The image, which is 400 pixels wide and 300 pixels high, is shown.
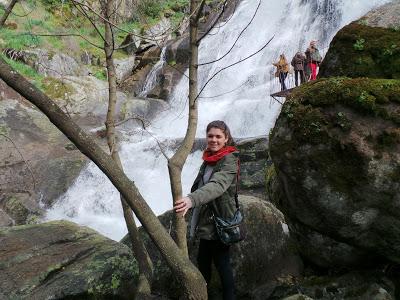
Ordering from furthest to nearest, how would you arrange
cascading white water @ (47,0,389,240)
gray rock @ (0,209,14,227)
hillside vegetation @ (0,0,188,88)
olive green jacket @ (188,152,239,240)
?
hillside vegetation @ (0,0,188,88)
cascading white water @ (47,0,389,240)
gray rock @ (0,209,14,227)
olive green jacket @ (188,152,239,240)

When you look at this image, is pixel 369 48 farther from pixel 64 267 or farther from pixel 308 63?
pixel 308 63

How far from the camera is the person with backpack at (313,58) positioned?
11.4 m

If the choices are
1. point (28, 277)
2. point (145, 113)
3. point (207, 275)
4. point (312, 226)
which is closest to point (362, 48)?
point (312, 226)

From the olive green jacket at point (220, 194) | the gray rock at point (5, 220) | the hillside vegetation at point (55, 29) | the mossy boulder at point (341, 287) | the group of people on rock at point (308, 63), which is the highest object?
the hillside vegetation at point (55, 29)

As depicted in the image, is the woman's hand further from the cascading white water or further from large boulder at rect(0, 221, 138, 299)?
the cascading white water

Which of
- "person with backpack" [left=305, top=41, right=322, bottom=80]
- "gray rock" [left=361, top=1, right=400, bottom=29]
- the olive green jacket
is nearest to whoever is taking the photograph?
the olive green jacket

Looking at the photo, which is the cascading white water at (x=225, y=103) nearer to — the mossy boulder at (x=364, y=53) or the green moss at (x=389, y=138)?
the mossy boulder at (x=364, y=53)

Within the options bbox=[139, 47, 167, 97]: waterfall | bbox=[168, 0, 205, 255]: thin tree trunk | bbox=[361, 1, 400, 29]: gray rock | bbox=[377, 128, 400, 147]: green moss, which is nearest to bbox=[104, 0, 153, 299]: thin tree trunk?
bbox=[168, 0, 205, 255]: thin tree trunk

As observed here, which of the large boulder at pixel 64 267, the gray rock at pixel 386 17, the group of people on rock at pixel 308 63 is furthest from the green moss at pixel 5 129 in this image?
the gray rock at pixel 386 17

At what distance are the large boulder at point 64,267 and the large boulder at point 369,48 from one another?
10.3ft

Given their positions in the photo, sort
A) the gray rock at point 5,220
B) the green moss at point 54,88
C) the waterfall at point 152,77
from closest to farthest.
Result: the gray rock at point 5,220 → the green moss at point 54,88 → the waterfall at point 152,77

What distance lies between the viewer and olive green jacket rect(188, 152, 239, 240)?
10.4 ft

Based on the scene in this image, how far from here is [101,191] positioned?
38.1 ft

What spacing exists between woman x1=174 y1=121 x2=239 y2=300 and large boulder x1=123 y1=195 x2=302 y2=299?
1056mm
